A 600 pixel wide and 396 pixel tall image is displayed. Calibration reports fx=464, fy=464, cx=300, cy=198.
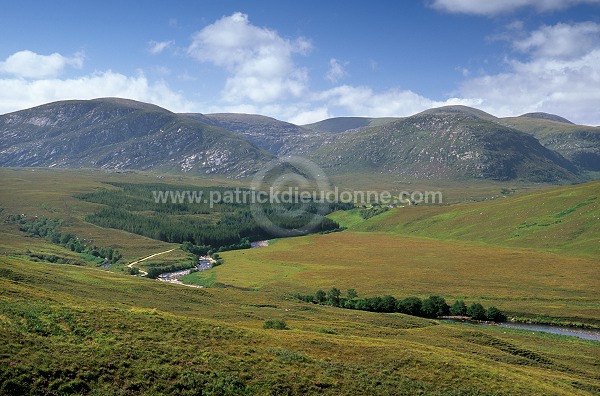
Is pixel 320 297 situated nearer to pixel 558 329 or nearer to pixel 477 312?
pixel 477 312

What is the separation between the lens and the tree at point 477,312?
115 metres

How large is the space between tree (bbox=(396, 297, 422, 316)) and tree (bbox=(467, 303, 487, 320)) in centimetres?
1237

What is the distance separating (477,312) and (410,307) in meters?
16.1

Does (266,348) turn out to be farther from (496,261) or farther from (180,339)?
(496,261)

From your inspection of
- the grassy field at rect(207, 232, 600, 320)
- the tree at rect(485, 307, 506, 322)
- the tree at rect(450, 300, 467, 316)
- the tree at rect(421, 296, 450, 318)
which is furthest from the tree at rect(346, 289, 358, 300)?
the tree at rect(485, 307, 506, 322)

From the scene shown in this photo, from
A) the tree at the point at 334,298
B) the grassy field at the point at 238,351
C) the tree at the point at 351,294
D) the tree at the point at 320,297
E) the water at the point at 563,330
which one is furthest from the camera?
the tree at the point at 320,297

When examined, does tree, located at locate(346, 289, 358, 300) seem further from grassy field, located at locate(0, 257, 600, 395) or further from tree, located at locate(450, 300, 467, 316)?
grassy field, located at locate(0, 257, 600, 395)

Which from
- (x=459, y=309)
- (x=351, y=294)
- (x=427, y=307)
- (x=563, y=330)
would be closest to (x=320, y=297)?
(x=351, y=294)

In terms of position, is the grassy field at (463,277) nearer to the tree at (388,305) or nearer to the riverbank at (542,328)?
the riverbank at (542,328)

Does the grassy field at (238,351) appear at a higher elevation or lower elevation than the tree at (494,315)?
higher

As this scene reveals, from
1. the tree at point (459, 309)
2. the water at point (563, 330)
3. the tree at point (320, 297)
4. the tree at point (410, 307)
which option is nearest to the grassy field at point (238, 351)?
the water at point (563, 330)

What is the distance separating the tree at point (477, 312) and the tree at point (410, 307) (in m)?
12.4

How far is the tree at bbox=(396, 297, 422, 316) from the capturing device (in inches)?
4651

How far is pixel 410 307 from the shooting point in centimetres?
11806
